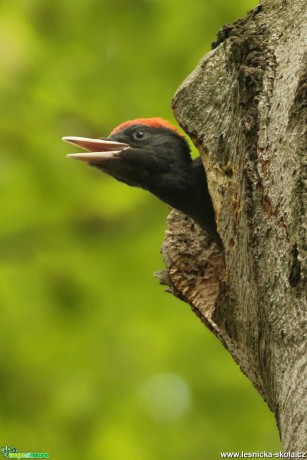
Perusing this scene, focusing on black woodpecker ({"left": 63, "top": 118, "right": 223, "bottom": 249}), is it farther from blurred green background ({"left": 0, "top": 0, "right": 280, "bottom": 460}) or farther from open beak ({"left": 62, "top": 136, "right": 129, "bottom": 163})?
blurred green background ({"left": 0, "top": 0, "right": 280, "bottom": 460})

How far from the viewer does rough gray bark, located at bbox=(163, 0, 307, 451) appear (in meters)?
2.98

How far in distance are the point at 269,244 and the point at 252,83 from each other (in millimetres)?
710

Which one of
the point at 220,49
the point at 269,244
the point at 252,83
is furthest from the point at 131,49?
the point at 269,244

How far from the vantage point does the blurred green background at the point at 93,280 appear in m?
6.50

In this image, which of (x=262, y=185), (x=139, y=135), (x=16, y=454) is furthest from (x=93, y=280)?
(x=262, y=185)

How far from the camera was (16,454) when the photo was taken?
5.96 meters

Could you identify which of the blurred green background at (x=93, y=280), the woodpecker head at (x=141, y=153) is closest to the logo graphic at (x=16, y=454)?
the blurred green background at (x=93, y=280)

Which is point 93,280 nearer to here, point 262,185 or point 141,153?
point 141,153

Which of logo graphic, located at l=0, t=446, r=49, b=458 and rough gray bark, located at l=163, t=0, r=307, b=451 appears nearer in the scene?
rough gray bark, located at l=163, t=0, r=307, b=451

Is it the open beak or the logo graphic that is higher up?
the open beak

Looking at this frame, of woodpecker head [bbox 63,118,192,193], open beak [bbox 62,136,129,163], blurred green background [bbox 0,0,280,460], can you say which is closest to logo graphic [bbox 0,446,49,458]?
blurred green background [bbox 0,0,280,460]

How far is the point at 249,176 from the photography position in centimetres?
339

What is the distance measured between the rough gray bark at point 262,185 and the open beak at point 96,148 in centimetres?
108

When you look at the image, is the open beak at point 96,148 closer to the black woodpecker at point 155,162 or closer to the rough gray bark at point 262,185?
the black woodpecker at point 155,162
